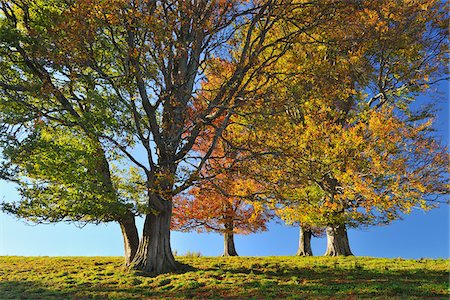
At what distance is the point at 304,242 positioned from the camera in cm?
1998

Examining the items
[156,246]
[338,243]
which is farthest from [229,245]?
[156,246]

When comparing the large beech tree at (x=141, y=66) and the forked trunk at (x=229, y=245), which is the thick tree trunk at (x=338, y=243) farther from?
the large beech tree at (x=141, y=66)

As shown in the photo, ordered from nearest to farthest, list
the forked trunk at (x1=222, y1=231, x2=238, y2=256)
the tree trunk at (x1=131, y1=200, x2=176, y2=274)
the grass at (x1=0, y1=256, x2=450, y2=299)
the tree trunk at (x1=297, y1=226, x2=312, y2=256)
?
1. the grass at (x1=0, y1=256, x2=450, y2=299)
2. the tree trunk at (x1=131, y1=200, x2=176, y2=274)
3. the tree trunk at (x1=297, y1=226, x2=312, y2=256)
4. the forked trunk at (x1=222, y1=231, x2=238, y2=256)

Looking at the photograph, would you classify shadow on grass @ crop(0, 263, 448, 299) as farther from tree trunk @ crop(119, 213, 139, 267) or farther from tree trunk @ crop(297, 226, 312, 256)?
tree trunk @ crop(297, 226, 312, 256)

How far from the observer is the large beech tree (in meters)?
10.6

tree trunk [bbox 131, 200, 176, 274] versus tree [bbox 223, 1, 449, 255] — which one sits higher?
tree [bbox 223, 1, 449, 255]

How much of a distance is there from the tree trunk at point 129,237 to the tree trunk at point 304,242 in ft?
30.1

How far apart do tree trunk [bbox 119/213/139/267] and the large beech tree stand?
840 mm

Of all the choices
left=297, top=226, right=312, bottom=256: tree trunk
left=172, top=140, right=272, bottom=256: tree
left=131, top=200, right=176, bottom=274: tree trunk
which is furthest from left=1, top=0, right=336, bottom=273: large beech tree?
left=297, top=226, right=312, bottom=256: tree trunk

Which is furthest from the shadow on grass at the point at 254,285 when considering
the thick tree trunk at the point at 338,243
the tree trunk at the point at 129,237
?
the thick tree trunk at the point at 338,243

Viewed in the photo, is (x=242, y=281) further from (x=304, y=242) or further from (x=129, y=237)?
(x=304, y=242)

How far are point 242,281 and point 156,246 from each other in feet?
11.4

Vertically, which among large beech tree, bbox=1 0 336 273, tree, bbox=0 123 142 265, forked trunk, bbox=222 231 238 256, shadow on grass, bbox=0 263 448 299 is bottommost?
shadow on grass, bbox=0 263 448 299

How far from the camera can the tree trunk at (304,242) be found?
1981 cm
